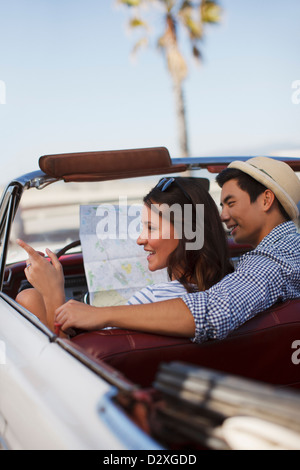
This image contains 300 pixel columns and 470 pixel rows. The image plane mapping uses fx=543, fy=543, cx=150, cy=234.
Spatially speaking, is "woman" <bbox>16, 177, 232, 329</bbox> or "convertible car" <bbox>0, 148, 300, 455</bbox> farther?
"woman" <bbox>16, 177, 232, 329</bbox>

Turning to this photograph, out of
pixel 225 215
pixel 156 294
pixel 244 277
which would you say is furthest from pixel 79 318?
pixel 225 215

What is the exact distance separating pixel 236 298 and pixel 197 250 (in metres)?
0.43

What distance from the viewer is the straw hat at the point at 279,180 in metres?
2.10

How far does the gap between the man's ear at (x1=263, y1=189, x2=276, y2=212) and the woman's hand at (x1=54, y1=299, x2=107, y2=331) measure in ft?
2.70

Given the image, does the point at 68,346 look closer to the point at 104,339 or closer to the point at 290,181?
the point at 104,339

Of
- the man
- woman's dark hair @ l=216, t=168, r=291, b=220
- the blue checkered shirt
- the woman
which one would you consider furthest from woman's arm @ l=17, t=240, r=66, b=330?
woman's dark hair @ l=216, t=168, r=291, b=220

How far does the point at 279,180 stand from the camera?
215cm

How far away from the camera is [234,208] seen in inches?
86.7

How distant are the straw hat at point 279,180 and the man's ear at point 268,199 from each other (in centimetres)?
2

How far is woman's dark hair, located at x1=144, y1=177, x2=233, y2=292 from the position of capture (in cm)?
204

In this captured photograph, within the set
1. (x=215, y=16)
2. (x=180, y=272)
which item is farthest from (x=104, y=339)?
(x=215, y=16)

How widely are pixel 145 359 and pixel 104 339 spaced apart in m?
0.13

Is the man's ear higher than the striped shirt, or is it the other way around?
the man's ear

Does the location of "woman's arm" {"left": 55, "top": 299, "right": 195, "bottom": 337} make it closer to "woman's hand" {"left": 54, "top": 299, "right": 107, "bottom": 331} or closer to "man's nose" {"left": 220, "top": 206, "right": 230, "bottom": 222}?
"woman's hand" {"left": 54, "top": 299, "right": 107, "bottom": 331}
